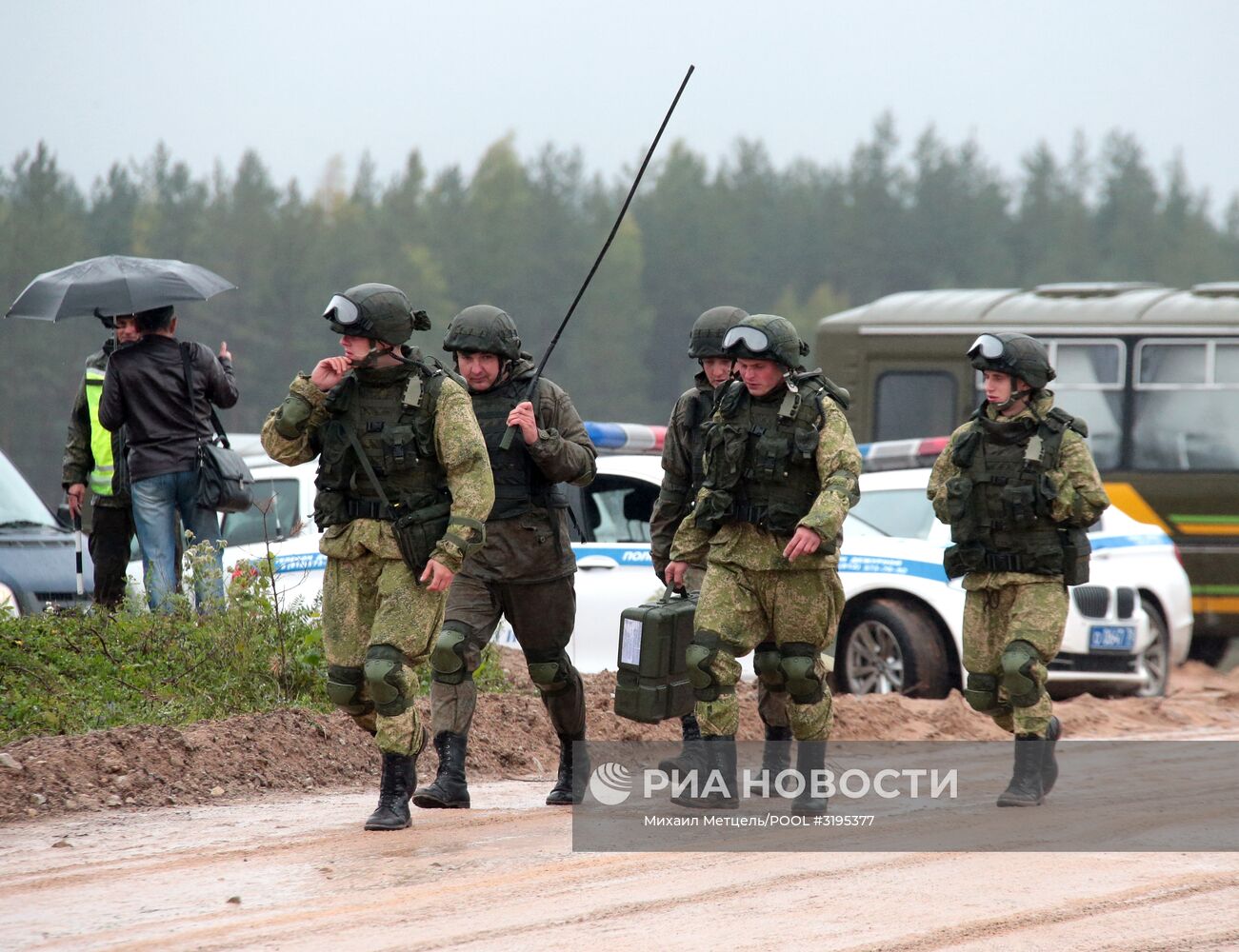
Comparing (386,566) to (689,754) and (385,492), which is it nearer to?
(385,492)

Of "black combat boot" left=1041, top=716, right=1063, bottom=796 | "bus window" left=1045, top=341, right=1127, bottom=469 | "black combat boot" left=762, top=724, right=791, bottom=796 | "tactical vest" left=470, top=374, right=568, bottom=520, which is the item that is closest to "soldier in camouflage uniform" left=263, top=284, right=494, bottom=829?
"tactical vest" left=470, top=374, right=568, bottom=520

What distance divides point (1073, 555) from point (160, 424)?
495 centimetres

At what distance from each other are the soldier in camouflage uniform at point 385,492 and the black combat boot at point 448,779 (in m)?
0.28

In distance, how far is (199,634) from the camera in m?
9.30

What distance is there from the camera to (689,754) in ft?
25.4

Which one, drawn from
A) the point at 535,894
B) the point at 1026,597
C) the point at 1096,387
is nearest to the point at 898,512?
the point at 1026,597

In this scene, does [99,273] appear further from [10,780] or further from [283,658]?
[10,780]

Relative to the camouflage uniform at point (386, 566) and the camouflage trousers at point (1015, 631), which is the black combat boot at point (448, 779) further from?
the camouflage trousers at point (1015, 631)

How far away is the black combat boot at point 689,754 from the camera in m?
7.60

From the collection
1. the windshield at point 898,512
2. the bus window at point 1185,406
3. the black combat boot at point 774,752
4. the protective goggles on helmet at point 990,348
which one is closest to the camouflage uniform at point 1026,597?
the protective goggles on helmet at point 990,348

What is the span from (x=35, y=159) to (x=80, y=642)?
16384 millimetres

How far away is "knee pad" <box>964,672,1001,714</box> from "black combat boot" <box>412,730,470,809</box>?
2274 millimetres

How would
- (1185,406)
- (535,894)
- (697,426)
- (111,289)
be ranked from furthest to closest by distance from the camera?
(1185,406) < (111,289) < (697,426) < (535,894)

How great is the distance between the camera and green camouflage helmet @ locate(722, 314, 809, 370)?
733cm
